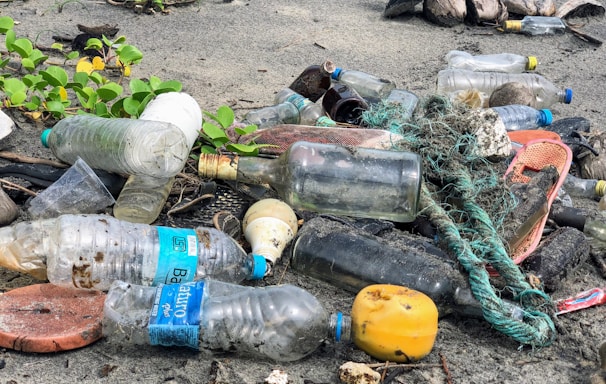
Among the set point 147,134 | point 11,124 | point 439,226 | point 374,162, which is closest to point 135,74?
point 11,124

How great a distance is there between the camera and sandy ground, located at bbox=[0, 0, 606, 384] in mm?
2010

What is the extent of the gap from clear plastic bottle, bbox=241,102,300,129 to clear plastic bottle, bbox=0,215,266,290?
133cm

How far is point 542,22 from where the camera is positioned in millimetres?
5785

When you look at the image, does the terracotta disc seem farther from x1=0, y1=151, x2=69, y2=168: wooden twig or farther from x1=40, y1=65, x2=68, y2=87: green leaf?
x1=40, y1=65, x2=68, y2=87: green leaf

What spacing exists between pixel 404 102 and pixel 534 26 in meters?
2.66

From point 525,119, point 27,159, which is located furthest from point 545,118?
point 27,159

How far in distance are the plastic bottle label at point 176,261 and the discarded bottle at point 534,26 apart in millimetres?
4347

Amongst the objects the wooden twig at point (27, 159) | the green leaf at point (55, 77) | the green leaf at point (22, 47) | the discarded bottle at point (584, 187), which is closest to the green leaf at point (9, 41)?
the green leaf at point (22, 47)

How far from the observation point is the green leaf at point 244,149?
2881 mm

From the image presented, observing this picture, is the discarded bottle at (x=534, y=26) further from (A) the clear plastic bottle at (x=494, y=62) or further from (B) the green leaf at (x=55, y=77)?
(B) the green leaf at (x=55, y=77)

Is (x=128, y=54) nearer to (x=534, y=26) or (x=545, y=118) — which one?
(x=545, y=118)

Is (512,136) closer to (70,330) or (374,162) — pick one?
(374,162)

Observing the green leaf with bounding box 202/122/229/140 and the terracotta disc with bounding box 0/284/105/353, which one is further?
the green leaf with bounding box 202/122/229/140

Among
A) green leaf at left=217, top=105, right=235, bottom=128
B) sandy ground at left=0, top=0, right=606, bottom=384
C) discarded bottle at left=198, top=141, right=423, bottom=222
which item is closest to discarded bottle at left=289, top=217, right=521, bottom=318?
sandy ground at left=0, top=0, right=606, bottom=384
